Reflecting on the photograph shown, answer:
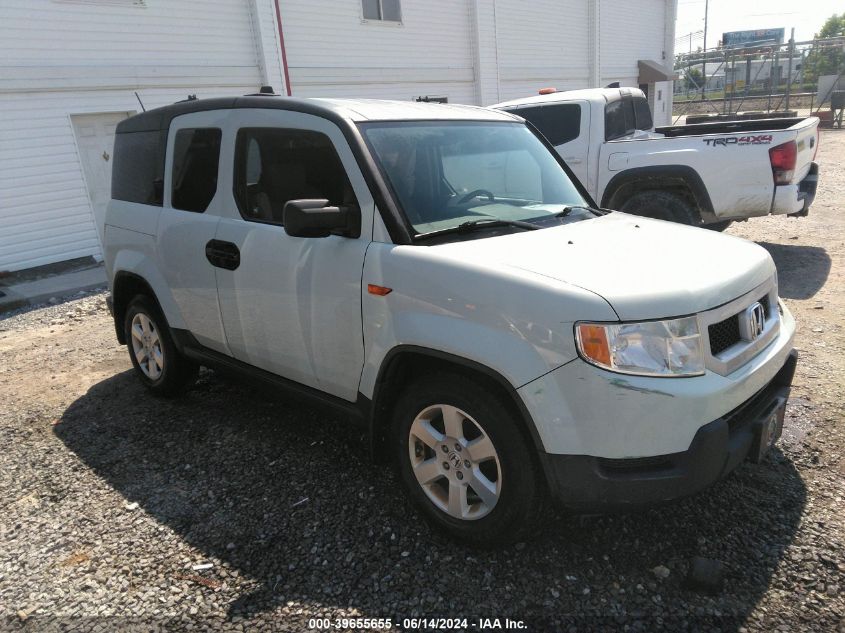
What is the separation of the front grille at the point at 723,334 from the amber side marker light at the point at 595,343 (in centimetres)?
46

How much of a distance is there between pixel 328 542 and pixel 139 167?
3022 millimetres

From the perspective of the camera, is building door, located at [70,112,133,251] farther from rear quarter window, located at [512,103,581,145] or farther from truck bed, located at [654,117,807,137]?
truck bed, located at [654,117,807,137]

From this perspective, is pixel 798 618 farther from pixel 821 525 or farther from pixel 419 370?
pixel 419 370

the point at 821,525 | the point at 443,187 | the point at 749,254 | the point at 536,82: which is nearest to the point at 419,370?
the point at 443,187

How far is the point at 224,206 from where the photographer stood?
3645 millimetres

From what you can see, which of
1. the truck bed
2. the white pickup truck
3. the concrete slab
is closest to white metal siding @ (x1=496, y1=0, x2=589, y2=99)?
the truck bed

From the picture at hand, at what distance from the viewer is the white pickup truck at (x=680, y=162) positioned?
21.0 ft

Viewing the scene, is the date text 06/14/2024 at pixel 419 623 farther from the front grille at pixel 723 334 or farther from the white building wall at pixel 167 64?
the white building wall at pixel 167 64

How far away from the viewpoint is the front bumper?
7.50ft

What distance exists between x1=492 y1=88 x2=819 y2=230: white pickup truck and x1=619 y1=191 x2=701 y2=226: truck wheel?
10mm

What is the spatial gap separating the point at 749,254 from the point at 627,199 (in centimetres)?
443

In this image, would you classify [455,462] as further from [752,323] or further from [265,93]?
[265,93]

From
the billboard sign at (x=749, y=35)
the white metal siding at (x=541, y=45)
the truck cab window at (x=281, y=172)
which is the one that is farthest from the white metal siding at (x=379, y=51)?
the billboard sign at (x=749, y=35)

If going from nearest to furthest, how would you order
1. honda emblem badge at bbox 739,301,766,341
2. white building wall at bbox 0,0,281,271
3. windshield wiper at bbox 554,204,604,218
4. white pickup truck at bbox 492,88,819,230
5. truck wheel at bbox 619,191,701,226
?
honda emblem badge at bbox 739,301,766,341 < windshield wiper at bbox 554,204,604,218 < white pickup truck at bbox 492,88,819,230 < truck wheel at bbox 619,191,701,226 < white building wall at bbox 0,0,281,271
